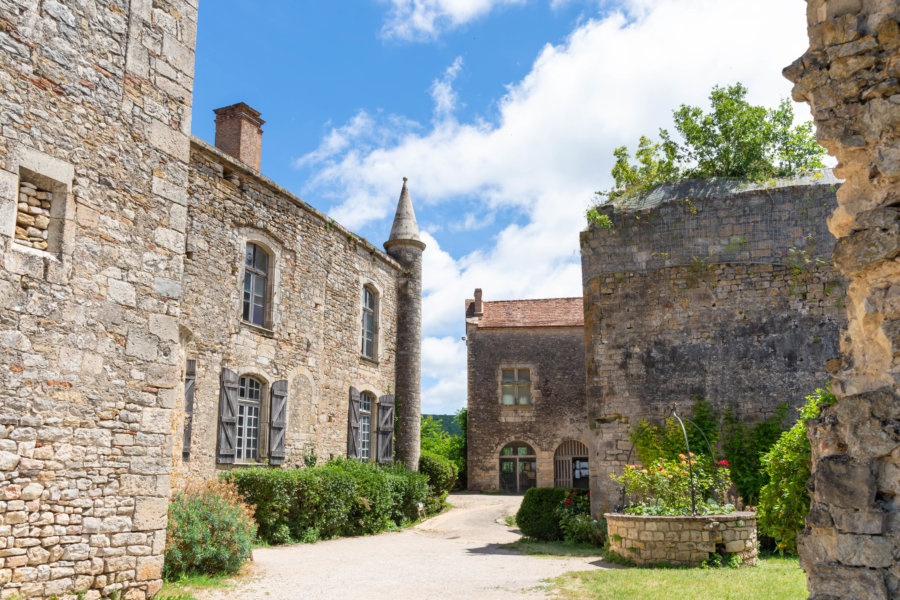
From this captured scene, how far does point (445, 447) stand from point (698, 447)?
629 inches

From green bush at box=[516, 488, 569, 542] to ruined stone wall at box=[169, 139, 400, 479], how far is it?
4.54 m

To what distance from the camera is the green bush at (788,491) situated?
656 centimetres

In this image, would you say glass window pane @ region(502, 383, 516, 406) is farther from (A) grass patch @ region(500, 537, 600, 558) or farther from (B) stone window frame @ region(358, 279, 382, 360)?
(A) grass patch @ region(500, 537, 600, 558)

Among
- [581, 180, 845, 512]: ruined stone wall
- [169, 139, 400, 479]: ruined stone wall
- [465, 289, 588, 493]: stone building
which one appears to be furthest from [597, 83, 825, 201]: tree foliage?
[465, 289, 588, 493]: stone building

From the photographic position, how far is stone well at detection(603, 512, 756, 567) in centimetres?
914

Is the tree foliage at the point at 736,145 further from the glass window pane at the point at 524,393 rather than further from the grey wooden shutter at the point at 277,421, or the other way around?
the glass window pane at the point at 524,393

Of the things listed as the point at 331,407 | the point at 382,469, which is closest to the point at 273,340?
the point at 331,407

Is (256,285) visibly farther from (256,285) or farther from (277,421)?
(277,421)

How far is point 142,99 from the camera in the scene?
7355 millimetres

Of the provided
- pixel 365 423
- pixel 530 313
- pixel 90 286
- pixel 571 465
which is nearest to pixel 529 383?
pixel 530 313

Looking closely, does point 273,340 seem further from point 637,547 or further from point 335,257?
point 637,547

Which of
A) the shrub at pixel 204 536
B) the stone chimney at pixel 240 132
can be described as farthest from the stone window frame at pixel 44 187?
the stone chimney at pixel 240 132

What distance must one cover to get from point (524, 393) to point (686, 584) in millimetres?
17795

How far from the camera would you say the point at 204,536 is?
329 inches
